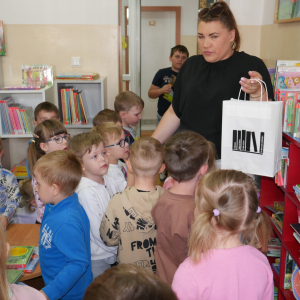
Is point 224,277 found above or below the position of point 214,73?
below

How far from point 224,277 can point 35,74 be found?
3.23 m

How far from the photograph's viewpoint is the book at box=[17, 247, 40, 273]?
1607mm

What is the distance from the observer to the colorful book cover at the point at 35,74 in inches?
149

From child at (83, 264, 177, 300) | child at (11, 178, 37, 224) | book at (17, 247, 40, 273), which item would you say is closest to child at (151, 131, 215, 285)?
book at (17, 247, 40, 273)

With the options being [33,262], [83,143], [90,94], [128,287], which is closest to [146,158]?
[83,143]

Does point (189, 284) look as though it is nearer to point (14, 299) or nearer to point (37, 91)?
point (14, 299)

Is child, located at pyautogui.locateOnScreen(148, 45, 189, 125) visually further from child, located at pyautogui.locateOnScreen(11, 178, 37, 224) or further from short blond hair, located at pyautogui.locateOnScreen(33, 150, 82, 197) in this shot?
short blond hair, located at pyautogui.locateOnScreen(33, 150, 82, 197)

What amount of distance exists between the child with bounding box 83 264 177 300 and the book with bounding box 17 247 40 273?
3.50 feet

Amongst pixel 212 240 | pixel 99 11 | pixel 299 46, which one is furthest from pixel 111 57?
pixel 212 240

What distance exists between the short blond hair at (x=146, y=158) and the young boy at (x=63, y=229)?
269mm

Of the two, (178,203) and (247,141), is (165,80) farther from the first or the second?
(178,203)

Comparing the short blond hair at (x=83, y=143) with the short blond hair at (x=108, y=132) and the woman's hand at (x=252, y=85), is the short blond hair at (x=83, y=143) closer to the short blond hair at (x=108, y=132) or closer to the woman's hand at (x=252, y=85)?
the short blond hair at (x=108, y=132)

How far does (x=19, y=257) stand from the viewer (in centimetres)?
165

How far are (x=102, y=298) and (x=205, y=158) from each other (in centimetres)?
109
